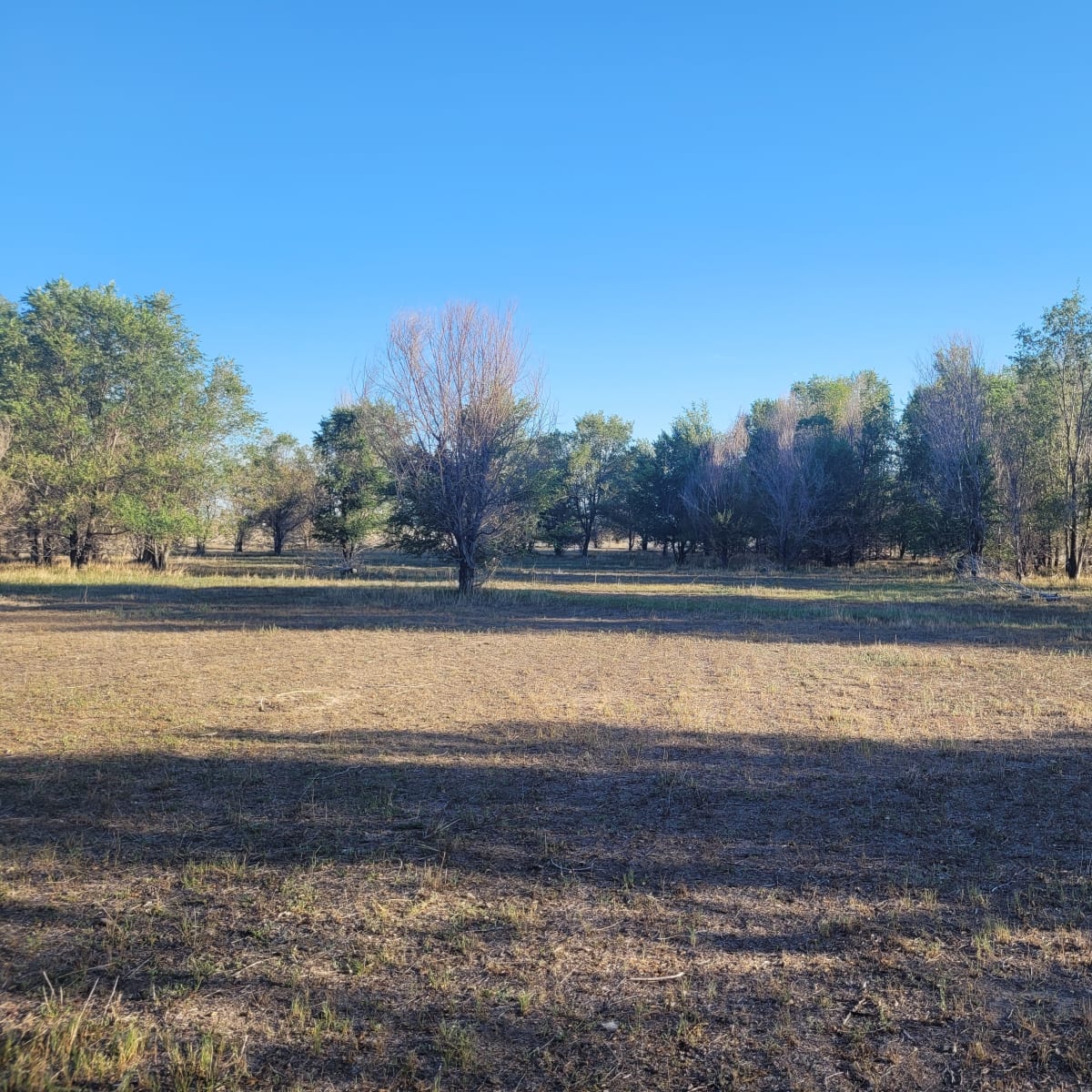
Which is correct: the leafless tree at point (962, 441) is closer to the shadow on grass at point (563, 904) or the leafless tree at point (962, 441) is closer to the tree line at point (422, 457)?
the tree line at point (422, 457)

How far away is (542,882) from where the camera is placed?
164 inches

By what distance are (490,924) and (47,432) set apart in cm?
3417

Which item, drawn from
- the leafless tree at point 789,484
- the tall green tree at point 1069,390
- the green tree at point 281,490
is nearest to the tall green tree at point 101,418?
the green tree at point 281,490

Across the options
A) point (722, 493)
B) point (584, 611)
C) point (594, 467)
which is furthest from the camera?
point (594, 467)

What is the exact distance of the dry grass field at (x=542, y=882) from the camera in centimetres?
277

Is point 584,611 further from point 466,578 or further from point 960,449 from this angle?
point 960,449

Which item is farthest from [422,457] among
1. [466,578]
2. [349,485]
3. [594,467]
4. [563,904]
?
[594,467]

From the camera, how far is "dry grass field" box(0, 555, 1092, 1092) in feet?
9.08

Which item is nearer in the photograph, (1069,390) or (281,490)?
(1069,390)

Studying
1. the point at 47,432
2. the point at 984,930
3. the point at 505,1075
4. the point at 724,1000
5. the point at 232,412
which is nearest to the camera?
the point at 505,1075

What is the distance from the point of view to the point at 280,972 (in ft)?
10.7

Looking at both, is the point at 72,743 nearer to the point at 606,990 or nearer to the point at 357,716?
the point at 357,716

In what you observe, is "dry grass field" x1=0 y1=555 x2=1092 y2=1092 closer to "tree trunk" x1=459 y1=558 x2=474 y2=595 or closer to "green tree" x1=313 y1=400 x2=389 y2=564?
"tree trunk" x1=459 y1=558 x2=474 y2=595

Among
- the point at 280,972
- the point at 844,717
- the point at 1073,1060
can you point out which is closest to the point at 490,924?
the point at 280,972
